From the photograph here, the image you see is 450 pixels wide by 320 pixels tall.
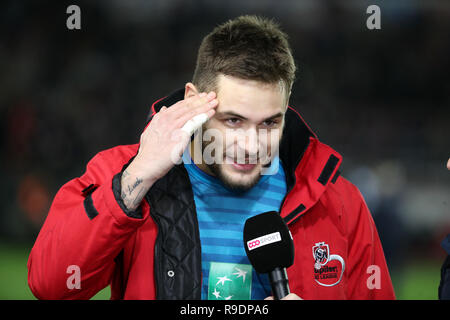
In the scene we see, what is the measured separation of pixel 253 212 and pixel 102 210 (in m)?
0.54

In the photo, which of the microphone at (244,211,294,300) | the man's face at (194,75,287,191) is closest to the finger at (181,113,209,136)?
the man's face at (194,75,287,191)

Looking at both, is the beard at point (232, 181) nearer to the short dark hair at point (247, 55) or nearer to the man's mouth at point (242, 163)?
the man's mouth at point (242, 163)

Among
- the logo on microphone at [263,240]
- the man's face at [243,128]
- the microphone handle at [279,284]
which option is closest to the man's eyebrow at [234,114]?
the man's face at [243,128]

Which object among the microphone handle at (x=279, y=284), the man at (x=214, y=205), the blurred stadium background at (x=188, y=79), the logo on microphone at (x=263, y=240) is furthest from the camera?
the blurred stadium background at (x=188, y=79)

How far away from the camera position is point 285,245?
4.23 feet

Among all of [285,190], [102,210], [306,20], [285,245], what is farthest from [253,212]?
[306,20]

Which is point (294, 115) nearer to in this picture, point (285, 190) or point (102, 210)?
point (285, 190)

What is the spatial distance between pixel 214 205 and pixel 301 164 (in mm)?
385

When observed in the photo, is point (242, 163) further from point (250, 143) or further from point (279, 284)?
point (279, 284)

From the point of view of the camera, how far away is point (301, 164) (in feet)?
6.00

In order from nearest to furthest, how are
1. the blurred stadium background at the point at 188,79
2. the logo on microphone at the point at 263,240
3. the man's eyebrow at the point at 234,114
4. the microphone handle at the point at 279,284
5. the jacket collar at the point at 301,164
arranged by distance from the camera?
the microphone handle at the point at 279,284 → the logo on microphone at the point at 263,240 → the man's eyebrow at the point at 234,114 → the jacket collar at the point at 301,164 → the blurred stadium background at the point at 188,79

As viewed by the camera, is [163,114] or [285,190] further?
[285,190]

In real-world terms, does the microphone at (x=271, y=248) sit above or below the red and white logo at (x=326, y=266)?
above

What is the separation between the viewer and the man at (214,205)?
1409 mm
